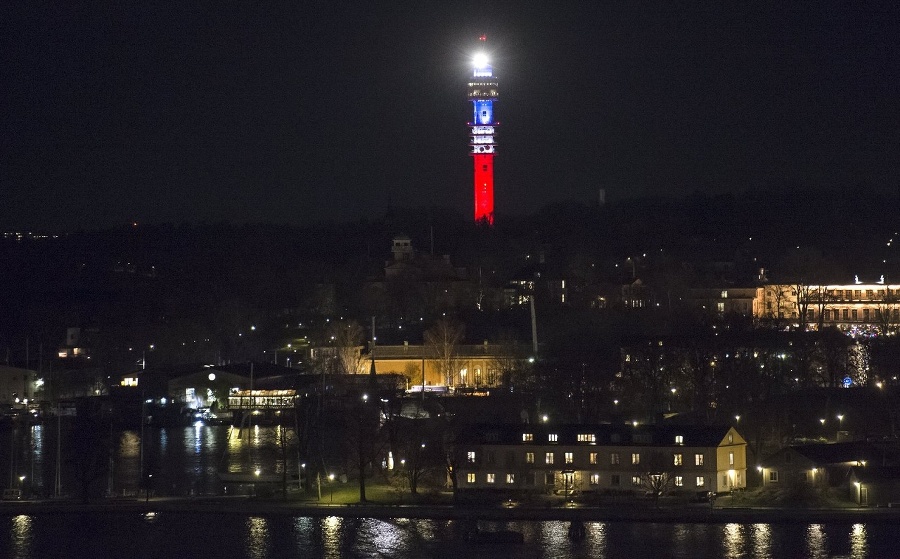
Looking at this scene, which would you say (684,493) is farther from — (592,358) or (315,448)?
(592,358)

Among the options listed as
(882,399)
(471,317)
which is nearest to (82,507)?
(882,399)

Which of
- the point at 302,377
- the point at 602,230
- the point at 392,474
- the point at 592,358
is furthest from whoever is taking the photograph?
the point at 602,230

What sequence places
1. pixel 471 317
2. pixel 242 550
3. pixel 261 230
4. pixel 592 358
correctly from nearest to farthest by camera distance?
pixel 242 550, pixel 592 358, pixel 471 317, pixel 261 230

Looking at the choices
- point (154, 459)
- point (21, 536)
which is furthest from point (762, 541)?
point (154, 459)

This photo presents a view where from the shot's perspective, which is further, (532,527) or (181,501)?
(181,501)

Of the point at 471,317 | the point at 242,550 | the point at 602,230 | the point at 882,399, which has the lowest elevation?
the point at 242,550

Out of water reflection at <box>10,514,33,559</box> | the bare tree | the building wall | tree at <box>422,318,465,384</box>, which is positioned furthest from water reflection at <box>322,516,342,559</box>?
the bare tree

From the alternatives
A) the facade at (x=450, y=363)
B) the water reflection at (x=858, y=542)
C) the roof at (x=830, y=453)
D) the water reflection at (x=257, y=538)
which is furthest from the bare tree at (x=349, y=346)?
the water reflection at (x=858, y=542)
